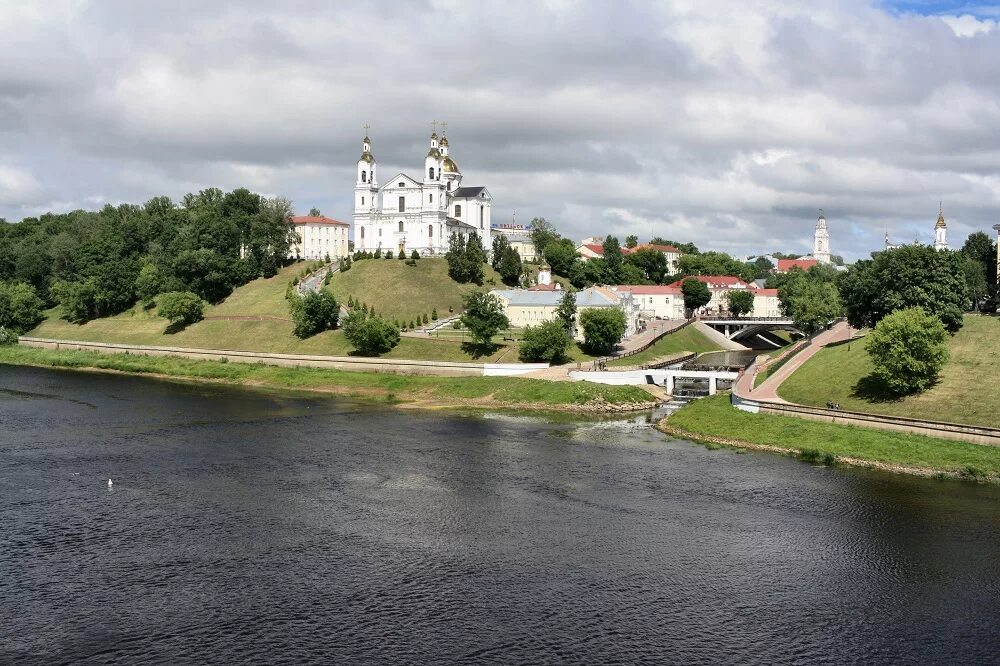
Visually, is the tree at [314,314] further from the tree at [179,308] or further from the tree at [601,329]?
the tree at [601,329]

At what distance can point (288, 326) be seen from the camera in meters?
101

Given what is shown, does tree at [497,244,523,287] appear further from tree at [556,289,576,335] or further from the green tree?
the green tree

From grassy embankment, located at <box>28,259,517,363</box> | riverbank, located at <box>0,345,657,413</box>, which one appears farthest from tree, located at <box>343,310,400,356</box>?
riverbank, located at <box>0,345,657,413</box>

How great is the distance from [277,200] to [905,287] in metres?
81.6

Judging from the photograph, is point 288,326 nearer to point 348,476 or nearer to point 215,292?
point 215,292

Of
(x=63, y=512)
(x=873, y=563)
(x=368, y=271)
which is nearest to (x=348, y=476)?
(x=63, y=512)

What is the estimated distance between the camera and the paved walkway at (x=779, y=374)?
66.7m

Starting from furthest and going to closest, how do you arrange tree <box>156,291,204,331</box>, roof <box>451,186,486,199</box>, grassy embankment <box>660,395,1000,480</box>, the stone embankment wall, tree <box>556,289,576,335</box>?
roof <box>451,186,486,199</box> → tree <box>156,291,204,331</box> → tree <box>556,289,576,335</box> → the stone embankment wall → grassy embankment <box>660,395,1000,480</box>

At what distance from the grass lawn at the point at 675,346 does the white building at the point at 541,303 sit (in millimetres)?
4680

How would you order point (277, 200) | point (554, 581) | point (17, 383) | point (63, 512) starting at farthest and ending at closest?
1. point (277, 200)
2. point (17, 383)
3. point (63, 512)
4. point (554, 581)

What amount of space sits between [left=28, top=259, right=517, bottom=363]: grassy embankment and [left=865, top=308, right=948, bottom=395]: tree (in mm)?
37402

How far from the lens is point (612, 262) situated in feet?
484

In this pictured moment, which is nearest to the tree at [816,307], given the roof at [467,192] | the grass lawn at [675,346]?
the grass lawn at [675,346]

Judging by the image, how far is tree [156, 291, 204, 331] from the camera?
106 m
